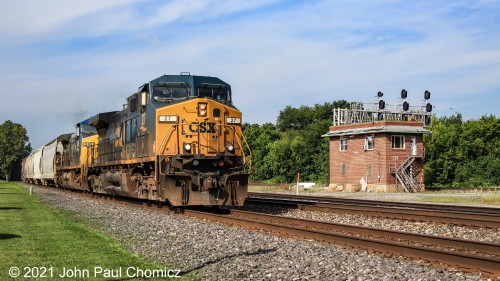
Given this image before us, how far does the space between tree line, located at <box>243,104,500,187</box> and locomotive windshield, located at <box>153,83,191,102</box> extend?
39.2 meters

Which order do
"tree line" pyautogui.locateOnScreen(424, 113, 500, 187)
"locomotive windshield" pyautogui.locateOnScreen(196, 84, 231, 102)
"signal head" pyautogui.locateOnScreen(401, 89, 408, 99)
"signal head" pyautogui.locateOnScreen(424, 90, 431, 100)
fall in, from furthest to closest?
1. "tree line" pyautogui.locateOnScreen(424, 113, 500, 187)
2. "signal head" pyautogui.locateOnScreen(424, 90, 431, 100)
3. "signal head" pyautogui.locateOnScreen(401, 89, 408, 99)
4. "locomotive windshield" pyautogui.locateOnScreen(196, 84, 231, 102)

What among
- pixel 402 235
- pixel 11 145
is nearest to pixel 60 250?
pixel 402 235

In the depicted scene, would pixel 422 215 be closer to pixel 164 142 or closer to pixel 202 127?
pixel 202 127

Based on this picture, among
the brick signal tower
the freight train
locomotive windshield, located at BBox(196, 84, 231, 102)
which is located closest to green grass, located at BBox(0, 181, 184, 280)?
the freight train

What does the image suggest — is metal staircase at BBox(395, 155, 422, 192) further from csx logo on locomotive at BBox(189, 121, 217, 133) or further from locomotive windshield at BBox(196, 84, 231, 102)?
csx logo on locomotive at BBox(189, 121, 217, 133)

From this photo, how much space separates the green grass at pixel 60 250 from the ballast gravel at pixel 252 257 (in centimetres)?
46

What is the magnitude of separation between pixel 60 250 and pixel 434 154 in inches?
Answer: 2041

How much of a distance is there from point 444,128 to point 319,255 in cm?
5450

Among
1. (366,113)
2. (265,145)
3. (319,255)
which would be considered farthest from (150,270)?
(265,145)

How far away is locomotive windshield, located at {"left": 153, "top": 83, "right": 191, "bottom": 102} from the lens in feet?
58.4

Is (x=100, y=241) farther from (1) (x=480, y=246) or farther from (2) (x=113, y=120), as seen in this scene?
(2) (x=113, y=120)

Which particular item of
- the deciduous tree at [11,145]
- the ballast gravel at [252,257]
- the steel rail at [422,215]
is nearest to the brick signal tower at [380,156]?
the steel rail at [422,215]

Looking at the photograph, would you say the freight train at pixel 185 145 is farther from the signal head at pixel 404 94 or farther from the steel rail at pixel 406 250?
the signal head at pixel 404 94

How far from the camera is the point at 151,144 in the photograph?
17625 millimetres
